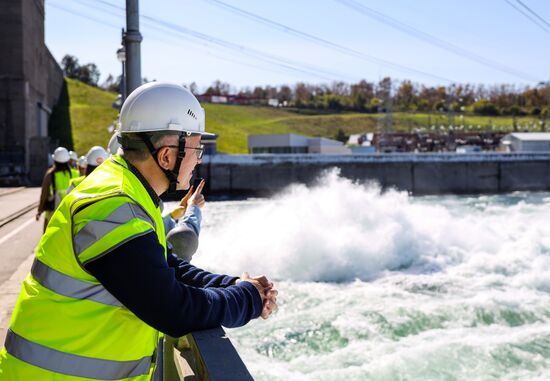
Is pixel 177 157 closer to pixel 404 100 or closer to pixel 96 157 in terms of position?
pixel 96 157

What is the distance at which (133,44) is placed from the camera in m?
9.69

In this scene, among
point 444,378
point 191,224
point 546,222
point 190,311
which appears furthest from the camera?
point 546,222

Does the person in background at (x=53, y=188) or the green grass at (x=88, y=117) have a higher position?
the green grass at (x=88, y=117)

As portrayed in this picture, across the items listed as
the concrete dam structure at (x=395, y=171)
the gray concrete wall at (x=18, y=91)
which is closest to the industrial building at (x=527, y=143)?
the concrete dam structure at (x=395, y=171)

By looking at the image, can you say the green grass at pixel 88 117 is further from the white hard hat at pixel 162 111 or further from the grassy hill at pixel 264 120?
the white hard hat at pixel 162 111

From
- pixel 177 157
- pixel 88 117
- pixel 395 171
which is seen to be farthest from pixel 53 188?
pixel 88 117

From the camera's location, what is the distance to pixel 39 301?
2.03 metres

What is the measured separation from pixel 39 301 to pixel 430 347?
8.80 metres

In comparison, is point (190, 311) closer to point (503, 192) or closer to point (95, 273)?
point (95, 273)

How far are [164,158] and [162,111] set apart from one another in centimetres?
20

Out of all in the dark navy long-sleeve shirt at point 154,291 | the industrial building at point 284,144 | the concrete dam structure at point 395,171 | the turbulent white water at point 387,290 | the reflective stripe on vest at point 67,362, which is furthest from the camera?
the industrial building at point 284,144

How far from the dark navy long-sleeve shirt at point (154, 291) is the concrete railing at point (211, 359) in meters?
0.28

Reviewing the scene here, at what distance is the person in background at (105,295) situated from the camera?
1890 mm

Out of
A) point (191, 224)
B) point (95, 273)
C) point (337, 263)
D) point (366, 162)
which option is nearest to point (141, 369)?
point (95, 273)
